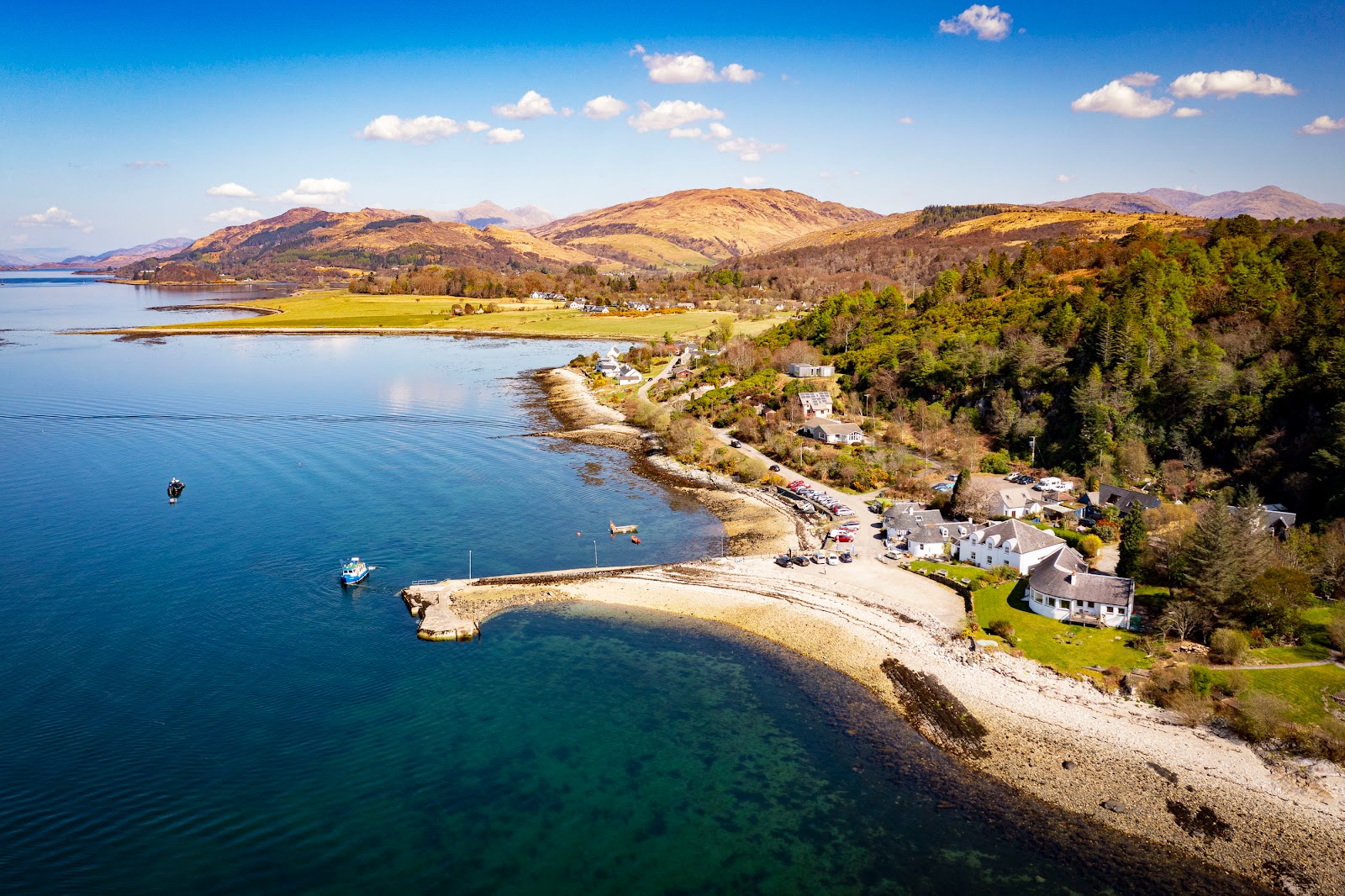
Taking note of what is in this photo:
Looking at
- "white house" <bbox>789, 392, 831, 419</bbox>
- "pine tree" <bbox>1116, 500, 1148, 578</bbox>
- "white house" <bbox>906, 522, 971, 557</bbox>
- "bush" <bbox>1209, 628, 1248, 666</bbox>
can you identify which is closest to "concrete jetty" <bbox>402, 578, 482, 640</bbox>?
"white house" <bbox>906, 522, 971, 557</bbox>

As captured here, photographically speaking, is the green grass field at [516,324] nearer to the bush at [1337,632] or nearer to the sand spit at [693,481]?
the sand spit at [693,481]

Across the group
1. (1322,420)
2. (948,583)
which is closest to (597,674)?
(948,583)

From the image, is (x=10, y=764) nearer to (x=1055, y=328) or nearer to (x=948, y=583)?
(x=948, y=583)

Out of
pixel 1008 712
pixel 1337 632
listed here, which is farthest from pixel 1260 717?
pixel 1008 712

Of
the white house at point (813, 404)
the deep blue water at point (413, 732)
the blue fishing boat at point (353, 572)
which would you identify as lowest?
the deep blue water at point (413, 732)

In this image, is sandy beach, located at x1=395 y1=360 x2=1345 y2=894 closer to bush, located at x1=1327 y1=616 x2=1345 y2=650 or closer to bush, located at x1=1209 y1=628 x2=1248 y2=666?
bush, located at x1=1209 y1=628 x2=1248 y2=666

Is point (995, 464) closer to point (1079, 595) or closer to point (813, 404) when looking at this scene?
point (813, 404)

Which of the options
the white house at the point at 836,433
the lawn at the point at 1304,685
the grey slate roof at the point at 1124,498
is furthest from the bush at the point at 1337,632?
the white house at the point at 836,433
